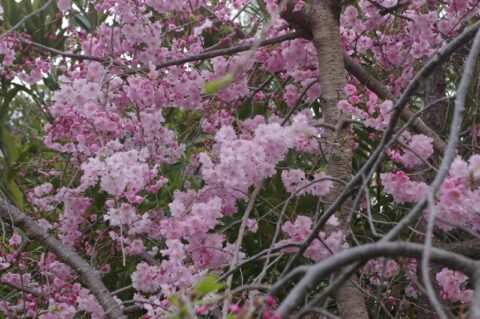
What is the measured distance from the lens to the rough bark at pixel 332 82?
2.26m

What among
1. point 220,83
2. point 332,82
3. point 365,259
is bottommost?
point 365,259

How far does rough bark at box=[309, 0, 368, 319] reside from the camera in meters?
2.26

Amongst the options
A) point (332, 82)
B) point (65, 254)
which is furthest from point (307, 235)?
point (65, 254)

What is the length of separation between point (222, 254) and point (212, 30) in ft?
4.39

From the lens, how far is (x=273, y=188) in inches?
128

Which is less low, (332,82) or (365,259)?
(332,82)

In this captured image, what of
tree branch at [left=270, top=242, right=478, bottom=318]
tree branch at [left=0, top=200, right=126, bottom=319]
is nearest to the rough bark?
tree branch at [left=0, top=200, right=126, bottom=319]

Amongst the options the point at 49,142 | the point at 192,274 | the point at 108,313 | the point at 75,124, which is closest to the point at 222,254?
the point at 192,274

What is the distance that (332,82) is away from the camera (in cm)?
241

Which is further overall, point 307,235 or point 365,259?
point 307,235

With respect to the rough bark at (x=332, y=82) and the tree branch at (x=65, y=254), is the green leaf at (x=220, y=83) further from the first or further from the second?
the tree branch at (x=65, y=254)

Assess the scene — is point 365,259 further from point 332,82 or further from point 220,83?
point 332,82

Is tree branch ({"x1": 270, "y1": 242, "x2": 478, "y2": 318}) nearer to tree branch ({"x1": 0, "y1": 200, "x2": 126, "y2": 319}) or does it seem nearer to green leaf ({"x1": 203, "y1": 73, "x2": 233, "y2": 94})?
green leaf ({"x1": 203, "y1": 73, "x2": 233, "y2": 94})

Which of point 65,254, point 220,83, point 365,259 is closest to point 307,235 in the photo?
point 65,254
